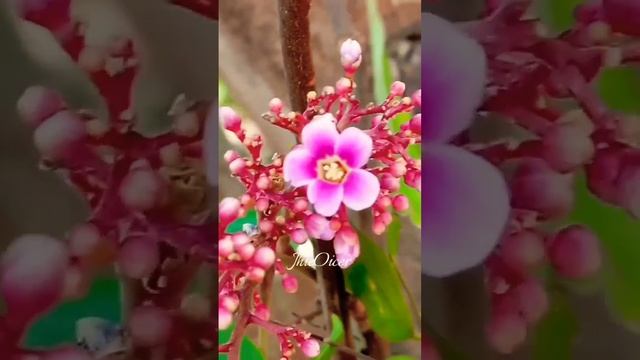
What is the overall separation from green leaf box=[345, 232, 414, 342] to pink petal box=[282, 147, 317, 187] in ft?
0.35

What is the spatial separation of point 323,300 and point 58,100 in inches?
17.3

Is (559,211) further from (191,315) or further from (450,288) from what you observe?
(191,315)

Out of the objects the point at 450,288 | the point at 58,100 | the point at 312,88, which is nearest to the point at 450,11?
A: the point at 312,88

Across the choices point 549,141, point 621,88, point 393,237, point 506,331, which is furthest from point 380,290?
point 621,88

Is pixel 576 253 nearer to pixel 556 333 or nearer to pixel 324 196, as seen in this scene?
pixel 556 333

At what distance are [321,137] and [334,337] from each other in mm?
275

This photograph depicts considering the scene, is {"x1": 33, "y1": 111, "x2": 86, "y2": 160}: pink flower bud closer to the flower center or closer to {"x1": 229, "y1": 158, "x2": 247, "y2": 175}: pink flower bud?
{"x1": 229, "y1": 158, "x2": 247, "y2": 175}: pink flower bud

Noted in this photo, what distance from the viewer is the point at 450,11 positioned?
1029mm

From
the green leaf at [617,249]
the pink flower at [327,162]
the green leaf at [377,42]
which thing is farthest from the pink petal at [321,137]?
the green leaf at [617,249]

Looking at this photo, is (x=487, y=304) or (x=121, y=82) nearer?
(x=121, y=82)

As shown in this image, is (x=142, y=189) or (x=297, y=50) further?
(x=297, y=50)

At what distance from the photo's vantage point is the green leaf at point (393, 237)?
1099mm

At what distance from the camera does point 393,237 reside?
43.3 inches

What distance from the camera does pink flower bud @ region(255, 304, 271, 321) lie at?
1087 mm
